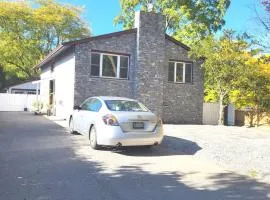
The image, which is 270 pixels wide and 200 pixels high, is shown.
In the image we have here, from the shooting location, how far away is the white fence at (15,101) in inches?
1350

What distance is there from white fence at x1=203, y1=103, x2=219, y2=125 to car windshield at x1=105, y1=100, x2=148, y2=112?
43.7 feet

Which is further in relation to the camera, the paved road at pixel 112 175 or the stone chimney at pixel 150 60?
the stone chimney at pixel 150 60

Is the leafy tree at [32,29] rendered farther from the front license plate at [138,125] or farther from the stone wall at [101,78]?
the front license plate at [138,125]

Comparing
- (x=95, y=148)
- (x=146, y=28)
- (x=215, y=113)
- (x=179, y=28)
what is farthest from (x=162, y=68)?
(x=179, y=28)

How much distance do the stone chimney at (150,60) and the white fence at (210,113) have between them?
14.4 feet

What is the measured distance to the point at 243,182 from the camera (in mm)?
8172

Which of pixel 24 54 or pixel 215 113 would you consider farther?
pixel 24 54

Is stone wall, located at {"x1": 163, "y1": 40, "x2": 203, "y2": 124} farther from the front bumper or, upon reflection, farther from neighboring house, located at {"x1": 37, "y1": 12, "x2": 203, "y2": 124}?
the front bumper

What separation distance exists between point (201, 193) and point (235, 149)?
424cm

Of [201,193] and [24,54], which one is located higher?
[24,54]

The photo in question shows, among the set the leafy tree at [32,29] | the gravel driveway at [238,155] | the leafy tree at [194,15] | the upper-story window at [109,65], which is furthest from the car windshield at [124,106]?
the leafy tree at [32,29]

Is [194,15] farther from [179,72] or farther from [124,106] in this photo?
[124,106]

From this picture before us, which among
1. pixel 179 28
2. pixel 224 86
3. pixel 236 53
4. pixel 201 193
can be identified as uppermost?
pixel 179 28

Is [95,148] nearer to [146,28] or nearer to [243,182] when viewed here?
[243,182]
